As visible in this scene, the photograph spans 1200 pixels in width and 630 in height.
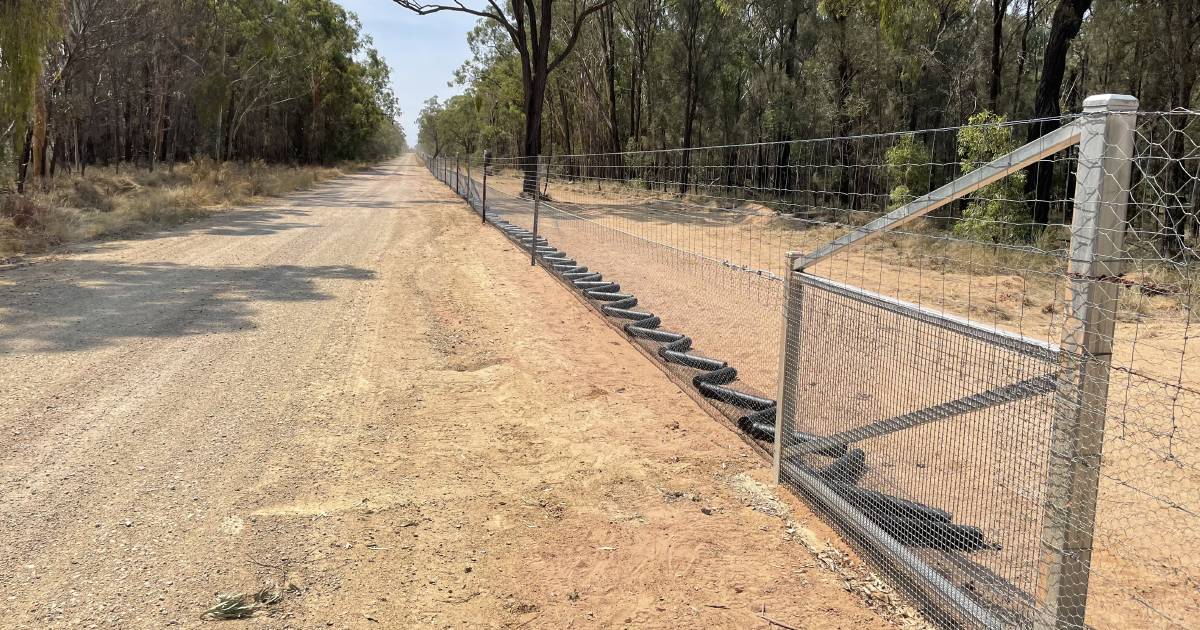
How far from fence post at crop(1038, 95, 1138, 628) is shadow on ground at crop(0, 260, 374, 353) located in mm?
6829

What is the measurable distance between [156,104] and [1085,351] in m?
39.7

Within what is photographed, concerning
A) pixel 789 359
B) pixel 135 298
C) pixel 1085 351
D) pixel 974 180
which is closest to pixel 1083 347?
pixel 1085 351

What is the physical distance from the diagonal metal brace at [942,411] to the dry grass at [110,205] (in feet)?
40.1

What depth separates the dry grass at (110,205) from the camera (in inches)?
513

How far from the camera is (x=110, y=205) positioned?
19.6 metres

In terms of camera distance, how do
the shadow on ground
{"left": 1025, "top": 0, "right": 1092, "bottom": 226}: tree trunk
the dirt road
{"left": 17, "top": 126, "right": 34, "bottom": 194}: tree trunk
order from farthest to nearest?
{"left": 17, "top": 126, "right": 34, "bottom": 194}: tree trunk < {"left": 1025, "top": 0, "right": 1092, "bottom": 226}: tree trunk < the shadow on ground < the dirt road

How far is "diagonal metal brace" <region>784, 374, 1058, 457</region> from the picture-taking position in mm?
2755

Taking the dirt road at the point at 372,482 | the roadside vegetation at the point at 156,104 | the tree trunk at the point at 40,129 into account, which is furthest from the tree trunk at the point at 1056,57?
the tree trunk at the point at 40,129

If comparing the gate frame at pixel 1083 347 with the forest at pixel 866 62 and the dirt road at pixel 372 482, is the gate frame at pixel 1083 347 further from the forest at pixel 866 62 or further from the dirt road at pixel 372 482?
the forest at pixel 866 62

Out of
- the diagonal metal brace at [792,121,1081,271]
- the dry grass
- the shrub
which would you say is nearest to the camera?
the diagonal metal brace at [792,121,1081,271]

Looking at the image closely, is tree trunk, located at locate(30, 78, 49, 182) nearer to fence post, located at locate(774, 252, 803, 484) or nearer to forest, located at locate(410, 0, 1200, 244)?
forest, located at locate(410, 0, 1200, 244)

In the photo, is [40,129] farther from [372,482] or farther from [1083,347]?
[1083,347]

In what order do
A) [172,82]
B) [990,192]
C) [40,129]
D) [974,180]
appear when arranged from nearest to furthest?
[974,180]
[990,192]
[40,129]
[172,82]

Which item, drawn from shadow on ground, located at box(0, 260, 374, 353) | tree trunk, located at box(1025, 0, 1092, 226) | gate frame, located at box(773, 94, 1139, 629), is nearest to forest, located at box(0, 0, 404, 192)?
shadow on ground, located at box(0, 260, 374, 353)
